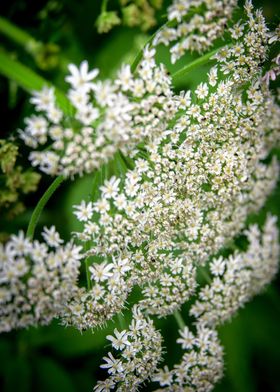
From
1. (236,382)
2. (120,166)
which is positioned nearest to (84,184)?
(120,166)

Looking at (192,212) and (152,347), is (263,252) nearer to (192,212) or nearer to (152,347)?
(192,212)

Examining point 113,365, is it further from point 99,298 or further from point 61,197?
point 61,197

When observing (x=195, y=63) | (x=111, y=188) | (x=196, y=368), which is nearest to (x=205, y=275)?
(x=196, y=368)

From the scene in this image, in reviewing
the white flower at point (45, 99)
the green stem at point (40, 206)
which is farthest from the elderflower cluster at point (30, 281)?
the white flower at point (45, 99)

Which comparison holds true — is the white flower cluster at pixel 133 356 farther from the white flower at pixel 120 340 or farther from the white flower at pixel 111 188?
the white flower at pixel 111 188

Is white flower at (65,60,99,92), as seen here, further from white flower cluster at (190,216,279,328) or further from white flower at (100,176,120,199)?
white flower cluster at (190,216,279,328)

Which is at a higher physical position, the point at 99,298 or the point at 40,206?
the point at 40,206
